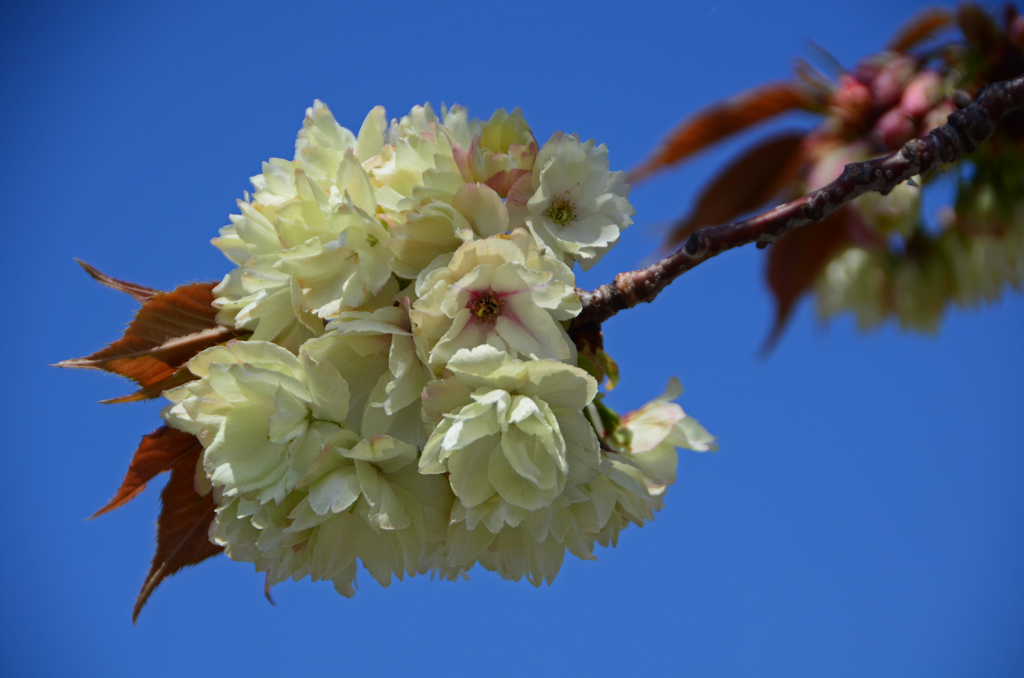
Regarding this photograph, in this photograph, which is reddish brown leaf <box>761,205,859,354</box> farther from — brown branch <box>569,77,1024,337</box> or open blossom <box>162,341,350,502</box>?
open blossom <box>162,341,350,502</box>

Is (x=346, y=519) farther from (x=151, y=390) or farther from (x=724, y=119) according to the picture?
(x=724, y=119)

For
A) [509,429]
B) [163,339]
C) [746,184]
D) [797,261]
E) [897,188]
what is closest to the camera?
[509,429]

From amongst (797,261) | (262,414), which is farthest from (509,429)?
(797,261)

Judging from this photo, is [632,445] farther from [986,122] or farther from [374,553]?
[986,122]

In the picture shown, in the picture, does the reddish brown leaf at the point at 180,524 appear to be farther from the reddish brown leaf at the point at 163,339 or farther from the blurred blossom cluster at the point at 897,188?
the blurred blossom cluster at the point at 897,188

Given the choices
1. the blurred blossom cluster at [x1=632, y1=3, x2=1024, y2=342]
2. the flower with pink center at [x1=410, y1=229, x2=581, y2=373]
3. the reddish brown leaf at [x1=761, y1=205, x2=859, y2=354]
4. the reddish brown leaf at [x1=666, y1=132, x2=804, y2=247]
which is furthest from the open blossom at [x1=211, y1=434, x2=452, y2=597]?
the reddish brown leaf at [x1=666, y1=132, x2=804, y2=247]

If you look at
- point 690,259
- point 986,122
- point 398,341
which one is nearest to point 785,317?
point 986,122
